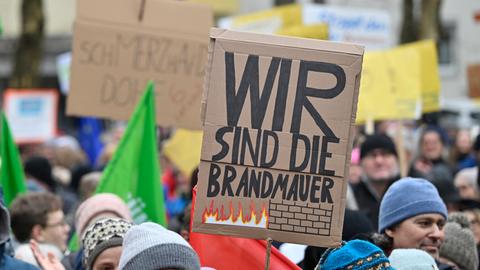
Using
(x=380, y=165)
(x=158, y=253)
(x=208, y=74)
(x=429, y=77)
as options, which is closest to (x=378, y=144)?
(x=380, y=165)

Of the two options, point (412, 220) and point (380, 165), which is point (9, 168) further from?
point (412, 220)

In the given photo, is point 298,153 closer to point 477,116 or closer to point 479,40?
point 477,116

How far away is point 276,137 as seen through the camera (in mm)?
4906

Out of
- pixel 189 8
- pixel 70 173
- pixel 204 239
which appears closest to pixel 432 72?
pixel 70 173

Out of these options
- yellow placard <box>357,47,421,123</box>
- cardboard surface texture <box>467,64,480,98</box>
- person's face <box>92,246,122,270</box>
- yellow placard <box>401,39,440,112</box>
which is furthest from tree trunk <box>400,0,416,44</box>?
person's face <box>92,246,122,270</box>

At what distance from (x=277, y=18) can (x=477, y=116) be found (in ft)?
26.2

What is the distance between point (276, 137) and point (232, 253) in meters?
0.73

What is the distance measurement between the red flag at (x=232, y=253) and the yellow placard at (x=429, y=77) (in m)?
7.35

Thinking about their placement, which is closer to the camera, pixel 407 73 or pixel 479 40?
pixel 407 73

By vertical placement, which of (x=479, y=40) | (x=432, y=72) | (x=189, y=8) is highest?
(x=189, y=8)

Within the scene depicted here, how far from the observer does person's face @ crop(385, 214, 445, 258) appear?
605cm

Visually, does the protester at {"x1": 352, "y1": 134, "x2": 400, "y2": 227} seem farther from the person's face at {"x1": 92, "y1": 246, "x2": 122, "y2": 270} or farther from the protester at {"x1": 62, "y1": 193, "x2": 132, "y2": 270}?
the person's face at {"x1": 92, "y1": 246, "x2": 122, "y2": 270}

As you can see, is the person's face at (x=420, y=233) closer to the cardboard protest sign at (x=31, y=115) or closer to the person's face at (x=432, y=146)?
the person's face at (x=432, y=146)

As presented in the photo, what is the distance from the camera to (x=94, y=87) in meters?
8.76
